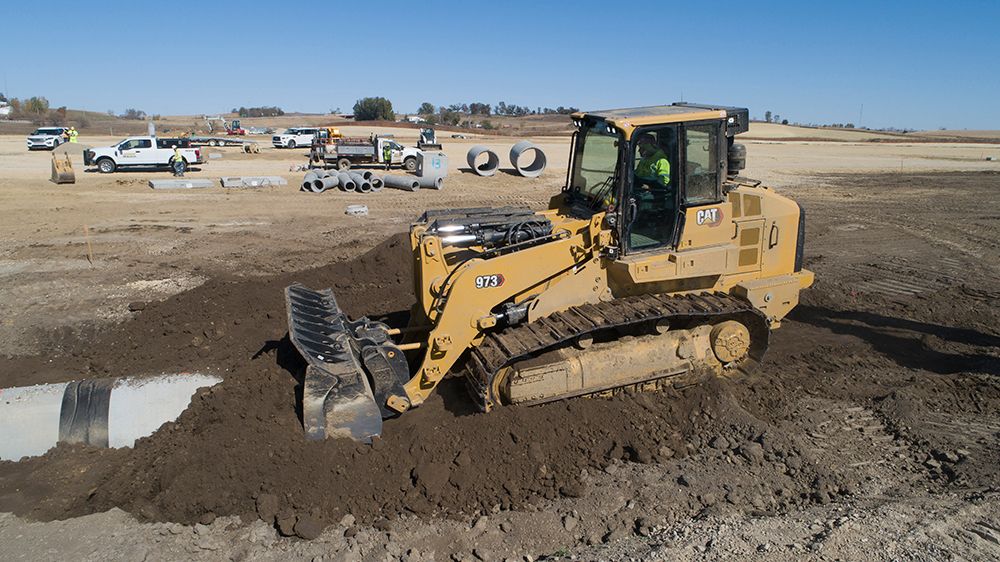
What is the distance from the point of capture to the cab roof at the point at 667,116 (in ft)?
21.5

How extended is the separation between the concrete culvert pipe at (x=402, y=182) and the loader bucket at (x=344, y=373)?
686 inches

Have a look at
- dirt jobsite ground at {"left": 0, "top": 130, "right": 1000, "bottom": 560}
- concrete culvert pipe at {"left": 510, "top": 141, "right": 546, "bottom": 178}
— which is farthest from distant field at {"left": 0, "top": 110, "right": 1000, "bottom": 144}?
dirt jobsite ground at {"left": 0, "top": 130, "right": 1000, "bottom": 560}

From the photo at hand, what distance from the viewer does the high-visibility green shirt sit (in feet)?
22.1

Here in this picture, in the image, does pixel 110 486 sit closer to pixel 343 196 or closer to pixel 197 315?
pixel 197 315

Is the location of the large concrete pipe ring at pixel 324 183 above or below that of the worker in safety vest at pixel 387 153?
below

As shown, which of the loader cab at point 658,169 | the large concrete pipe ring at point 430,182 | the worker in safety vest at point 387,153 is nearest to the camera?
the loader cab at point 658,169

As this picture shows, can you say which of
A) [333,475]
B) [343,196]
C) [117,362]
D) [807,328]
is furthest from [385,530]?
[343,196]

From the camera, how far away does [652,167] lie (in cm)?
677

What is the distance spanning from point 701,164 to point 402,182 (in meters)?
18.4

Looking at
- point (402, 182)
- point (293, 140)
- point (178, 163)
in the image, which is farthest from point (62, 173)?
point (293, 140)

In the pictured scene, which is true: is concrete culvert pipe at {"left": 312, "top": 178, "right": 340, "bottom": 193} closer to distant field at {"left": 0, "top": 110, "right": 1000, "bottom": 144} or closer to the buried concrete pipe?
the buried concrete pipe

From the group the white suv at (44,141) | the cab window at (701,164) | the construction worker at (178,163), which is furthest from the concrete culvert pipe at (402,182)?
the white suv at (44,141)

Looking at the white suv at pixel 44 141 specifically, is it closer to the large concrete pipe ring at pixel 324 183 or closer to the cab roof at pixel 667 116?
the large concrete pipe ring at pixel 324 183

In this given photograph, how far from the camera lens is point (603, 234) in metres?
6.70
